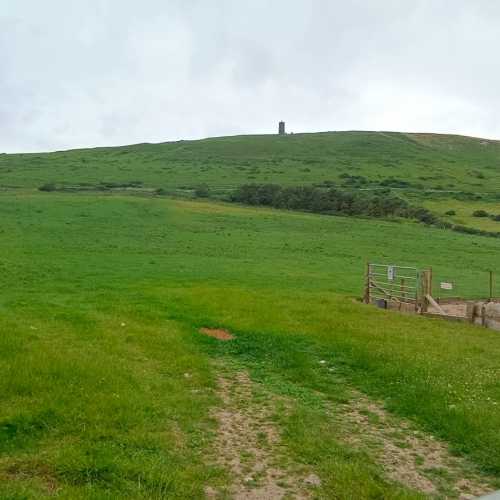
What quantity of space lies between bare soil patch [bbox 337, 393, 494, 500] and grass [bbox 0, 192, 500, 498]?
1.14ft

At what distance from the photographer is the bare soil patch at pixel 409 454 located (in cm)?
754

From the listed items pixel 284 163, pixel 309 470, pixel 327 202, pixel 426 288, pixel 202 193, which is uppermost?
pixel 284 163

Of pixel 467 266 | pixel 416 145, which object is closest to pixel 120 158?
pixel 416 145

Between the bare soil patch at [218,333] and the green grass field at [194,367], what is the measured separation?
0.27 meters

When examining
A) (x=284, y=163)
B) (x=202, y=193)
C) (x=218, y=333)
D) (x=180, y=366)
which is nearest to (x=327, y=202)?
(x=202, y=193)

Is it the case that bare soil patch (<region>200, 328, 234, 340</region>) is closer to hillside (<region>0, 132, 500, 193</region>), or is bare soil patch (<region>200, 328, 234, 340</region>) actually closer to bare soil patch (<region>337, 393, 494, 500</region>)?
bare soil patch (<region>337, 393, 494, 500</region>)

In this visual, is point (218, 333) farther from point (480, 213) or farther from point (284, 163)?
point (284, 163)

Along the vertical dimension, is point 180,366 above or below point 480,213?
below

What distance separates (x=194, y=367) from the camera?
12625 mm

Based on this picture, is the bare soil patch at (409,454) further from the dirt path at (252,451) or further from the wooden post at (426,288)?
the wooden post at (426,288)

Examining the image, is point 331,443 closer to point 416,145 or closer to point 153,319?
point 153,319

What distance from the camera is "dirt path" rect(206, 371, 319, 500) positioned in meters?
7.16

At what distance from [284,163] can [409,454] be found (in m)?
118

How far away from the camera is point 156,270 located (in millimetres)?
31547
